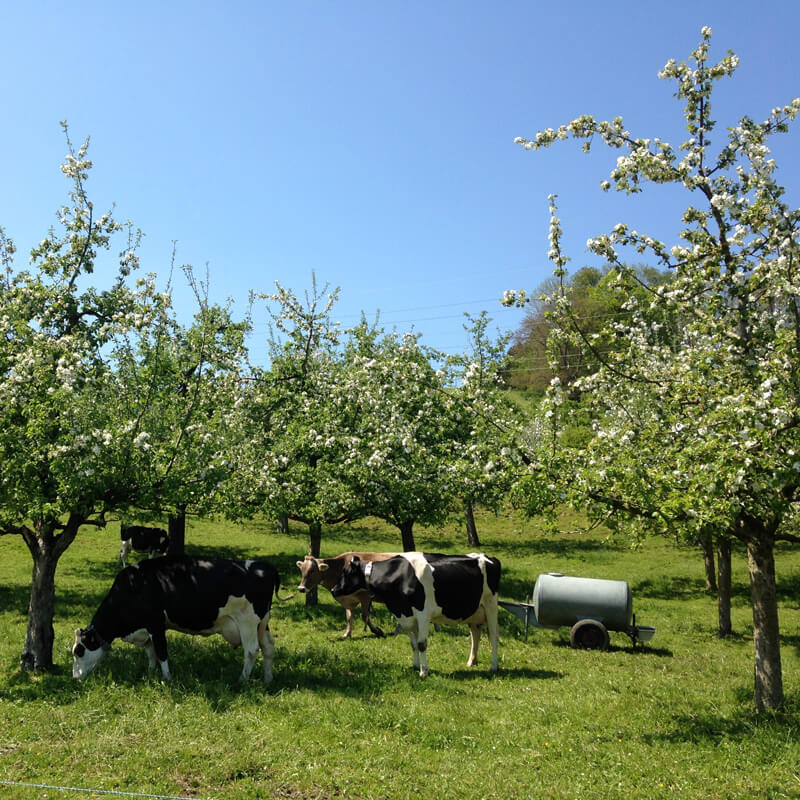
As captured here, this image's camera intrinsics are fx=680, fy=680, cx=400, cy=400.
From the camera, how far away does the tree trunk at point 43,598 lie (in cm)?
1398

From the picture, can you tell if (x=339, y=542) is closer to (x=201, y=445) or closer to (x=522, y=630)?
(x=522, y=630)

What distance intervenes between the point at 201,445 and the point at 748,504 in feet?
37.3

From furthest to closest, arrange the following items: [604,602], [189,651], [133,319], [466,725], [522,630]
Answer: [522,630] → [604,602] → [133,319] → [189,651] → [466,725]

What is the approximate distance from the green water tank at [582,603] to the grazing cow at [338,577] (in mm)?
4597

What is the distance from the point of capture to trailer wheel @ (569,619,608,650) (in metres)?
18.6

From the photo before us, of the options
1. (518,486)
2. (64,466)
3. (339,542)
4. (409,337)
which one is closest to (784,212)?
(518,486)

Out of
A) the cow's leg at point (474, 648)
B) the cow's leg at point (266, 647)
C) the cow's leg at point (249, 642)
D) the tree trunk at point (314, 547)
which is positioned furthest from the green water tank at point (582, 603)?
the cow's leg at point (249, 642)

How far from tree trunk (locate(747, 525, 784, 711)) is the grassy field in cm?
36

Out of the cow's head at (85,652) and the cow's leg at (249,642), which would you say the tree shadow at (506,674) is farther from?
the cow's head at (85,652)

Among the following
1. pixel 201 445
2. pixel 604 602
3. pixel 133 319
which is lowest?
pixel 604 602

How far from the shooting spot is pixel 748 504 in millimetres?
10461

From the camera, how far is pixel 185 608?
13.7 m

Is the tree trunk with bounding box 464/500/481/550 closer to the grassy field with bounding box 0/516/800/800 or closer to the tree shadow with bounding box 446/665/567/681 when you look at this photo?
the grassy field with bounding box 0/516/800/800

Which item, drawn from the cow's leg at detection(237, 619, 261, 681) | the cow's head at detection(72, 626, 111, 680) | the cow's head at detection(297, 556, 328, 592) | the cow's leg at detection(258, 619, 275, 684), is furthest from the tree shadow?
the cow's head at detection(72, 626, 111, 680)
